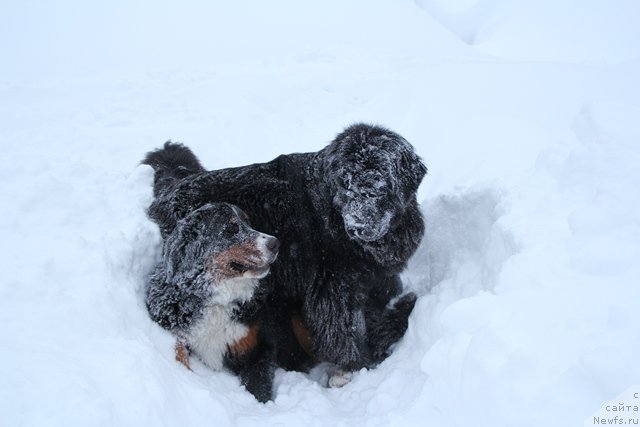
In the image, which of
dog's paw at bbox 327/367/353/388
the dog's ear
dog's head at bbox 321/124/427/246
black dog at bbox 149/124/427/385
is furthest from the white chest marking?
the dog's ear

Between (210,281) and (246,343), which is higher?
(210,281)

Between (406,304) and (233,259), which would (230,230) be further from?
(406,304)

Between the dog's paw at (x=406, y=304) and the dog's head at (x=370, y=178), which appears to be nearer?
the dog's head at (x=370, y=178)

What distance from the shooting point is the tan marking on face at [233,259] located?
3.86m

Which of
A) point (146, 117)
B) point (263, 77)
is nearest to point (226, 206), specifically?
point (146, 117)

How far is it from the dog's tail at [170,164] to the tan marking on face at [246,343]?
5.51ft

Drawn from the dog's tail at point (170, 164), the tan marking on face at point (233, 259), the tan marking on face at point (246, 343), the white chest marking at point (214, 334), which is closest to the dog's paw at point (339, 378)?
the tan marking on face at point (246, 343)

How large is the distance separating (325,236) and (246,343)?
45.7 inches

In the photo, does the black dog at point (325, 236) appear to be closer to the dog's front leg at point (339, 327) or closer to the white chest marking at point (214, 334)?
the dog's front leg at point (339, 327)

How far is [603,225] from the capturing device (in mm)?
2982

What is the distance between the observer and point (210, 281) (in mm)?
3963

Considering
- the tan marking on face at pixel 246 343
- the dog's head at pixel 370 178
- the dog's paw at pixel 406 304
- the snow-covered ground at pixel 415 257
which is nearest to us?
the snow-covered ground at pixel 415 257

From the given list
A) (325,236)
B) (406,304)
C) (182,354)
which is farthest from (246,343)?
(406,304)

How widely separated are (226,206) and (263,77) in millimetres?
5398
